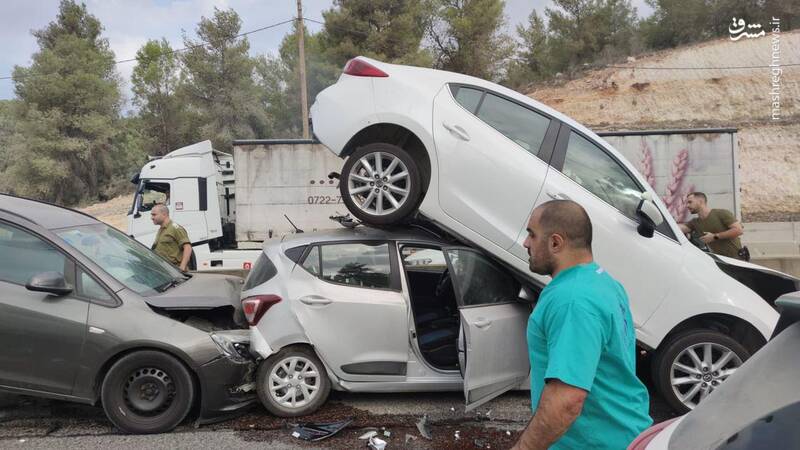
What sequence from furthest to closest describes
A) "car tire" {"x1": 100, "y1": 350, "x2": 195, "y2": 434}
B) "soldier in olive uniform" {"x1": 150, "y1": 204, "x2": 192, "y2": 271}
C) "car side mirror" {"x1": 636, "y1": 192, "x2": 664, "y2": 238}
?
"soldier in olive uniform" {"x1": 150, "y1": 204, "x2": 192, "y2": 271} < "car side mirror" {"x1": 636, "y1": 192, "x2": 664, "y2": 238} < "car tire" {"x1": 100, "y1": 350, "x2": 195, "y2": 434}

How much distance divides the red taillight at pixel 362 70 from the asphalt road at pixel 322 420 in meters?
2.69

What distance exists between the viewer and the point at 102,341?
4.16 meters

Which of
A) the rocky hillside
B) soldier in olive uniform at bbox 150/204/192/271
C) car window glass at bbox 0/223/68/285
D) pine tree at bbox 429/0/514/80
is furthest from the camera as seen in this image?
pine tree at bbox 429/0/514/80

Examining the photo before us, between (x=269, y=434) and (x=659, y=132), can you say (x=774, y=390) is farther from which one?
(x=659, y=132)

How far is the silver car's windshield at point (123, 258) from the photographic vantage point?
181 inches

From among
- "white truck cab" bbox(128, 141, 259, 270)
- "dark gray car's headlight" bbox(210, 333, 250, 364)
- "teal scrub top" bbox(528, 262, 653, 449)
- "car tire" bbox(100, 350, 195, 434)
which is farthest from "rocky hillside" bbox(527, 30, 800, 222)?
"teal scrub top" bbox(528, 262, 653, 449)

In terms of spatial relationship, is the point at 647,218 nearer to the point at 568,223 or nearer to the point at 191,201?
the point at 568,223

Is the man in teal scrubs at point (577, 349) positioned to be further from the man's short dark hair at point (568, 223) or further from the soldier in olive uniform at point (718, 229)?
the soldier in olive uniform at point (718, 229)

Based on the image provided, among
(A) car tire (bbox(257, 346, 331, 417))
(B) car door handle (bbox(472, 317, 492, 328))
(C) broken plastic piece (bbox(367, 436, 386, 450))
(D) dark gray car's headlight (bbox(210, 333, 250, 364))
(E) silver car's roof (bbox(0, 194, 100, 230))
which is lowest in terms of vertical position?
(C) broken plastic piece (bbox(367, 436, 386, 450))

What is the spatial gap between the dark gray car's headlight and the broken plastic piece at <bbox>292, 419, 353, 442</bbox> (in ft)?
2.16

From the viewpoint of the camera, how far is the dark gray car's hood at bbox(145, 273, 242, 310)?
446 centimetres

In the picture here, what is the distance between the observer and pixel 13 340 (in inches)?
162

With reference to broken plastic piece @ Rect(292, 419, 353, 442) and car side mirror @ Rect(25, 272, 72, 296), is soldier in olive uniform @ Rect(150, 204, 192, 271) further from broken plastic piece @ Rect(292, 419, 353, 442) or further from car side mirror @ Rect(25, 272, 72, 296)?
broken plastic piece @ Rect(292, 419, 353, 442)

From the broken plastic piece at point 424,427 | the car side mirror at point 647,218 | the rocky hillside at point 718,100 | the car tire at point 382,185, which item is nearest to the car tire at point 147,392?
the broken plastic piece at point 424,427
